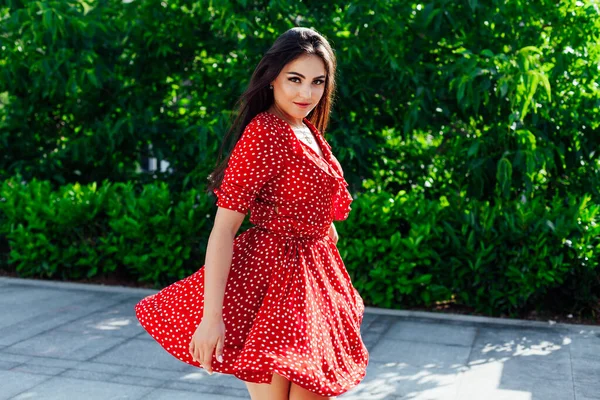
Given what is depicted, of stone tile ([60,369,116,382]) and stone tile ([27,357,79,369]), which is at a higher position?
stone tile ([27,357,79,369])

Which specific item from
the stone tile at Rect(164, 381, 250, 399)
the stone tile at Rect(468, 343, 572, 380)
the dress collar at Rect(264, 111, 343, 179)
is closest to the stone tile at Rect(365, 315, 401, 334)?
the stone tile at Rect(468, 343, 572, 380)

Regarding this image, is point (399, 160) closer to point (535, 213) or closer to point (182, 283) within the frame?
point (535, 213)

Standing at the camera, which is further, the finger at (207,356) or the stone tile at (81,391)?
the stone tile at (81,391)

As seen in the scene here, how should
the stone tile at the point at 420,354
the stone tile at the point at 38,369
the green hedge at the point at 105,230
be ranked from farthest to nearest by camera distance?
the green hedge at the point at 105,230 → the stone tile at the point at 420,354 → the stone tile at the point at 38,369

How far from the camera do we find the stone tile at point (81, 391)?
4.29 m

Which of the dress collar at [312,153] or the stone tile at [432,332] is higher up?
the dress collar at [312,153]

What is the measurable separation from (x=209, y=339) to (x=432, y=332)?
3715 mm

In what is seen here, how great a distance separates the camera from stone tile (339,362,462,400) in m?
4.42

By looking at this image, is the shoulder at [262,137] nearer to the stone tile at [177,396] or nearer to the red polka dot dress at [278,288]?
the red polka dot dress at [278,288]

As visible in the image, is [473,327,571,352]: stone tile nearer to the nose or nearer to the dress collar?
the dress collar

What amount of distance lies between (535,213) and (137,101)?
13.4 feet

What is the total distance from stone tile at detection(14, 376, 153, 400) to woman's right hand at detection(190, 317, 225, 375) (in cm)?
201

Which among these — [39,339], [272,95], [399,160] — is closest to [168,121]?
[399,160]

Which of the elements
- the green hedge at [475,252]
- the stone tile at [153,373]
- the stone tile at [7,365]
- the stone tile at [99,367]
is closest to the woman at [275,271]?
the stone tile at [153,373]
